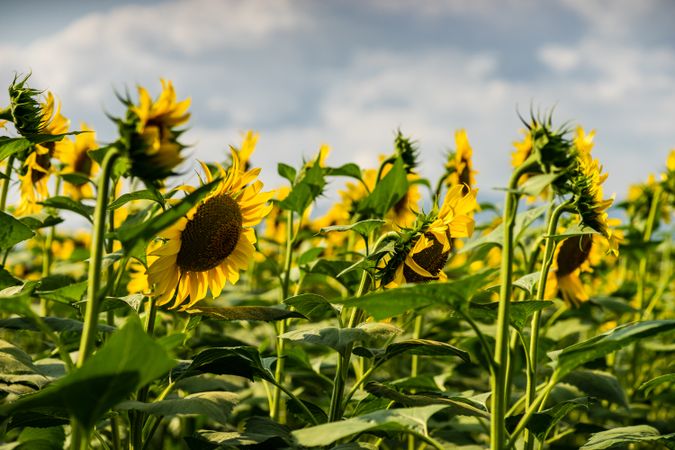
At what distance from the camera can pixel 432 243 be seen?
157 centimetres

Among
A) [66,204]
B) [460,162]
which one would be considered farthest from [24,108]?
[460,162]

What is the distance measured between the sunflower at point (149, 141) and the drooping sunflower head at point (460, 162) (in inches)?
55.9

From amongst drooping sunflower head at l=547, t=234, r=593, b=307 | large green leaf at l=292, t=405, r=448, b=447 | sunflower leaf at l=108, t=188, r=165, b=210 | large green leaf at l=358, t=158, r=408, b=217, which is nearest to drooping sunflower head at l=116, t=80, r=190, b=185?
sunflower leaf at l=108, t=188, r=165, b=210

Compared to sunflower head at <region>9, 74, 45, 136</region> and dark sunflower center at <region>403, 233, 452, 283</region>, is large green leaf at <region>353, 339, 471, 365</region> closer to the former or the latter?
dark sunflower center at <region>403, 233, 452, 283</region>

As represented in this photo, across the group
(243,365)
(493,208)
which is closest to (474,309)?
(243,365)

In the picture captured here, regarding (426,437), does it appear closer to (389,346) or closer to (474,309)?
(474,309)

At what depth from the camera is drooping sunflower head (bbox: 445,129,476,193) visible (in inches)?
95.9

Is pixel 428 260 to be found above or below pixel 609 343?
above

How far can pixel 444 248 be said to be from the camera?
1591 millimetres

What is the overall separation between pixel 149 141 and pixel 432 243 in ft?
2.29

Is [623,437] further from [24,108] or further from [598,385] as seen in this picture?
[24,108]

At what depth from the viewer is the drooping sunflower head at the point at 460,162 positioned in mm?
2436

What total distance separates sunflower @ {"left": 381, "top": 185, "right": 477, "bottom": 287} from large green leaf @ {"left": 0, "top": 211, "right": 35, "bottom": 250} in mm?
705

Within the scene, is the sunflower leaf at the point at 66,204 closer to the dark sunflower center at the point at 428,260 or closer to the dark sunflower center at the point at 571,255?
the dark sunflower center at the point at 428,260
